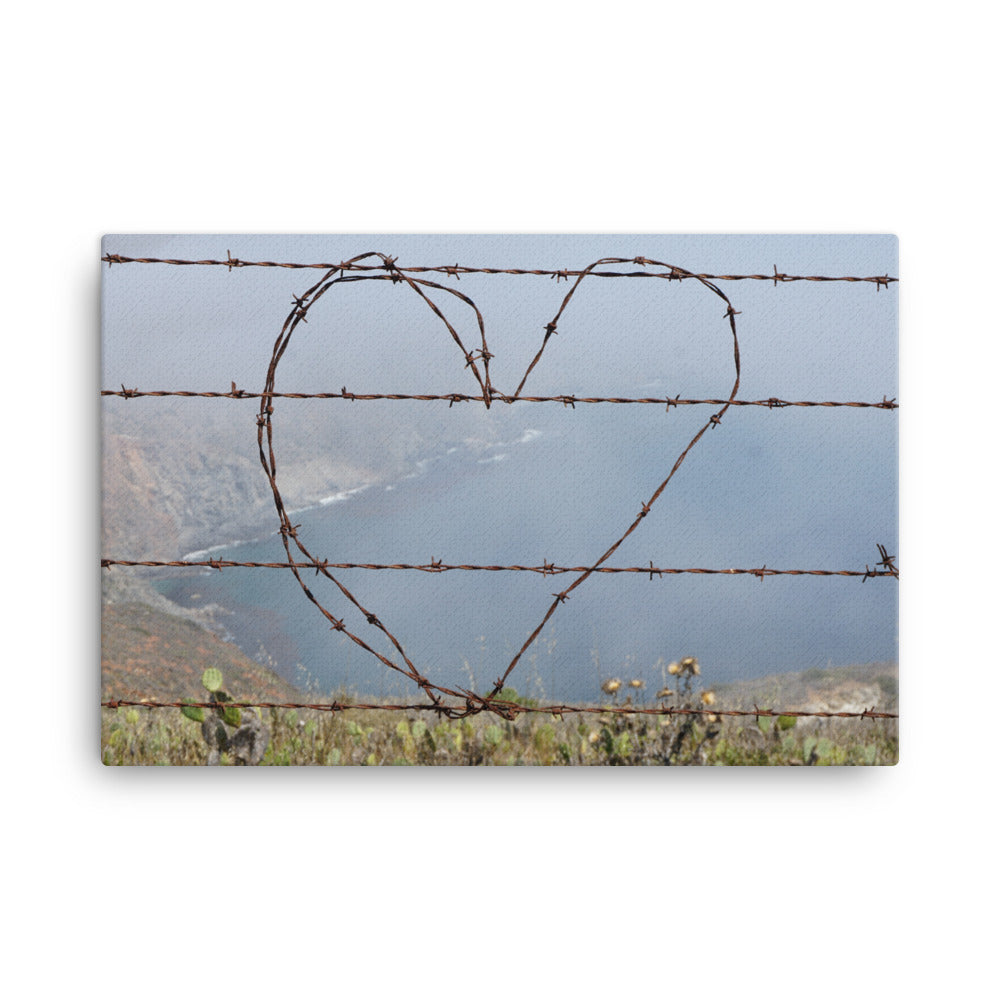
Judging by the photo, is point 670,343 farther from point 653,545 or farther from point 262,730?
point 262,730

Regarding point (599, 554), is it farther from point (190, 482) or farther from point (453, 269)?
point (190, 482)

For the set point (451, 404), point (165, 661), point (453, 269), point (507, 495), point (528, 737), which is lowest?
point (528, 737)

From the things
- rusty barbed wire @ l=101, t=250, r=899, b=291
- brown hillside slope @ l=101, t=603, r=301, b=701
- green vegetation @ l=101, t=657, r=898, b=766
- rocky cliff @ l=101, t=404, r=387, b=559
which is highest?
rusty barbed wire @ l=101, t=250, r=899, b=291

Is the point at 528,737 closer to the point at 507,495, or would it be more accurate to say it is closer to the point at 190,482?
the point at 507,495

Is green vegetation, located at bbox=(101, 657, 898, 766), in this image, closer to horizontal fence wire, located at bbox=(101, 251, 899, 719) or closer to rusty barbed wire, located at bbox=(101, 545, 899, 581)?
horizontal fence wire, located at bbox=(101, 251, 899, 719)

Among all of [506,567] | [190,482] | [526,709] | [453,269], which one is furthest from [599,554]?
[190,482]

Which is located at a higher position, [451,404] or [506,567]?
[451,404]

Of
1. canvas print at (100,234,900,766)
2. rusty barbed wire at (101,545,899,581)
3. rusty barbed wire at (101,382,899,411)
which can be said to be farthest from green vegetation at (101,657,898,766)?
rusty barbed wire at (101,382,899,411)

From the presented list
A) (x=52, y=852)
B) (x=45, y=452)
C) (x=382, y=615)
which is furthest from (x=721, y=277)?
(x=52, y=852)
